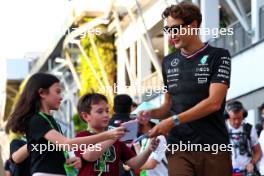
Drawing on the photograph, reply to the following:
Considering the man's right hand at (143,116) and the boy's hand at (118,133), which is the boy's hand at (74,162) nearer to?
the boy's hand at (118,133)

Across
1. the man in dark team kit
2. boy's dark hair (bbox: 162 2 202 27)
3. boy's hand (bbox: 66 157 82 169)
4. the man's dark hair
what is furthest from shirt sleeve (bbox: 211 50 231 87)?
the man's dark hair

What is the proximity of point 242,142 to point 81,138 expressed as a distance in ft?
17.3

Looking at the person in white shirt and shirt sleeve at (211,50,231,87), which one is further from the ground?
shirt sleeve at (211,50,231,87)

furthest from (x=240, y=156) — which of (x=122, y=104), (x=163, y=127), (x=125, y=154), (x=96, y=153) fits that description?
(x=163, y=127)

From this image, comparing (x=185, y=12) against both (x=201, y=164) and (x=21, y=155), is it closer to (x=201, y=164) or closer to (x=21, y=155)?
(x=201, y=164)

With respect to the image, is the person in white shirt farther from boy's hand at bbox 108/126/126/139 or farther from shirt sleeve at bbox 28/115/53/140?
boy's hand at bbox 108/126/126/139

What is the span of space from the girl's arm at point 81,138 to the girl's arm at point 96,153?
0.58 feet

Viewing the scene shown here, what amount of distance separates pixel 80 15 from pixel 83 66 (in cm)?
269

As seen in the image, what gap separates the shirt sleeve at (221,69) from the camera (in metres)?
6.46

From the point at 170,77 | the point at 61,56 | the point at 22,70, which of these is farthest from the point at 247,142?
the point at 22,70

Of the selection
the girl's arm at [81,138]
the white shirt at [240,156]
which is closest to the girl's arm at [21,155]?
the girl's arm at [81,138]

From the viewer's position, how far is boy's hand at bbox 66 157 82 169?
7.06 meters

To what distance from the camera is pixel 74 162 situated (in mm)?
7098

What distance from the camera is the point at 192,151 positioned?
6.48 m
